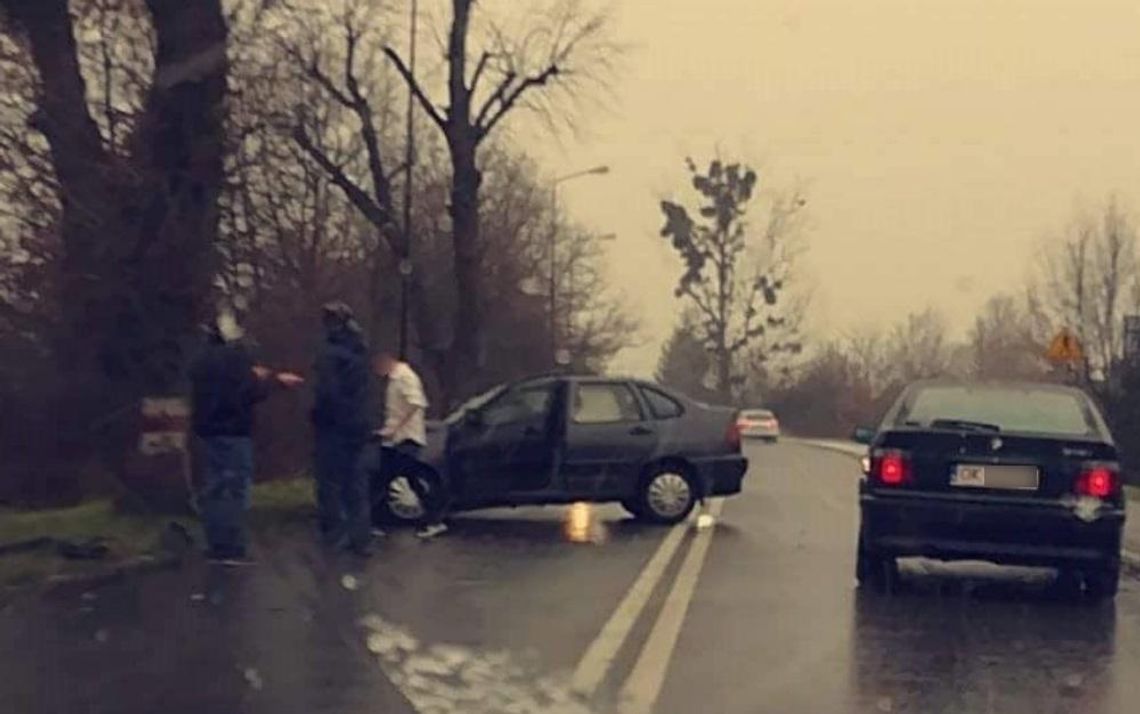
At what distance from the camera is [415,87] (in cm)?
4034

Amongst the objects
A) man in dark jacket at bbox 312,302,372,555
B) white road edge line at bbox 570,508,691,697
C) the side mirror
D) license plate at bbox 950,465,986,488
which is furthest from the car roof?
man in dark jacket at bbox 312,302,372,555

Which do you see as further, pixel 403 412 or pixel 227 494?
pixel 403 412

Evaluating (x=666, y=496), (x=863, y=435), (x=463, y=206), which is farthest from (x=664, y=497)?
(x=463, y=206)

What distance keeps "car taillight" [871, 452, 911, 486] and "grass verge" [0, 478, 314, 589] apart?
516 centimetres

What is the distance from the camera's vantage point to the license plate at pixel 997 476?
1477 cm

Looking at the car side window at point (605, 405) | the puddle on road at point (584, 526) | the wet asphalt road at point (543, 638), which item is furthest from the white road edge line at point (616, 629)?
the car side window at point (605, 405)

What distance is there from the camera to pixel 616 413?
21.8 metres

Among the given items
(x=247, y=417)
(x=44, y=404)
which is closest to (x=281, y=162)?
(x=44, y=404)

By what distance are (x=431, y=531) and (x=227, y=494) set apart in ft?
14.7

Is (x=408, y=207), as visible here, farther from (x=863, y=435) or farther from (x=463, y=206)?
(x=863, y=435)

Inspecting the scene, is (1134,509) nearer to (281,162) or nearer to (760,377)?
(281,162)

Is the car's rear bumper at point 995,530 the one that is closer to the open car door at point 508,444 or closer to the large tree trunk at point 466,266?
the open car door at point 508,444

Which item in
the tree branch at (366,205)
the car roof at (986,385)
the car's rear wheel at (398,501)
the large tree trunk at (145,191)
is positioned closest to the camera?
the car roof at (986,385)

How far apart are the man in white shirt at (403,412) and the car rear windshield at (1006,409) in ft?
16.6
